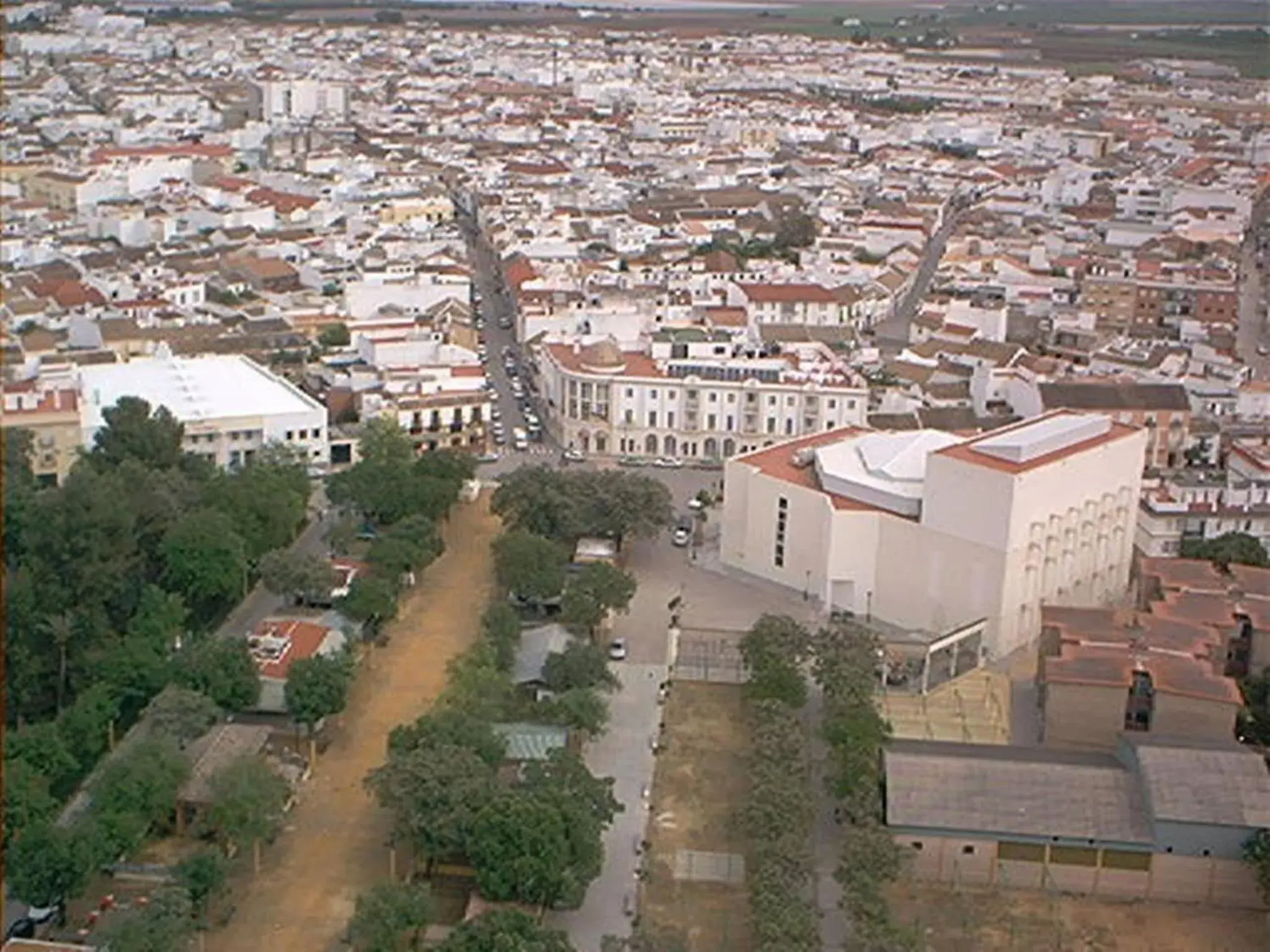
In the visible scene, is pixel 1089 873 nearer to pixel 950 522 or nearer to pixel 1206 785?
pixel 1206 785

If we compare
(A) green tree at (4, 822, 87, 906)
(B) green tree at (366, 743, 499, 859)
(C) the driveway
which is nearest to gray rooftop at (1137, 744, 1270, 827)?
(C) the driveway

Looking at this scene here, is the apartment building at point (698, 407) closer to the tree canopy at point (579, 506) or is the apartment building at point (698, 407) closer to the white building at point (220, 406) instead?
the white building at point (220, 406)

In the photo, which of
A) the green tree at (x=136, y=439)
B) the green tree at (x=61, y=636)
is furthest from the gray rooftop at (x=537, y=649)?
the green tree at (x=136, y=439)

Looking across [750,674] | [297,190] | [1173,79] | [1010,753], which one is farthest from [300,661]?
[1173,79]

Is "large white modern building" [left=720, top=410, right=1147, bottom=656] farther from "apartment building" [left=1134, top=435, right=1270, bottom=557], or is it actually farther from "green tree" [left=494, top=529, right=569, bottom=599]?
"green tree" [left=494, top=529, right=569, bottom=599]

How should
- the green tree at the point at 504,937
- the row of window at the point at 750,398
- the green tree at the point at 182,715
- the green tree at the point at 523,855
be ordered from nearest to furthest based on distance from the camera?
1. the green tree at the point at 504,937
2. the green tree at the point at 523,855
3. the green tree at the point at 182,715
4. the row of window at the point at 750,398
